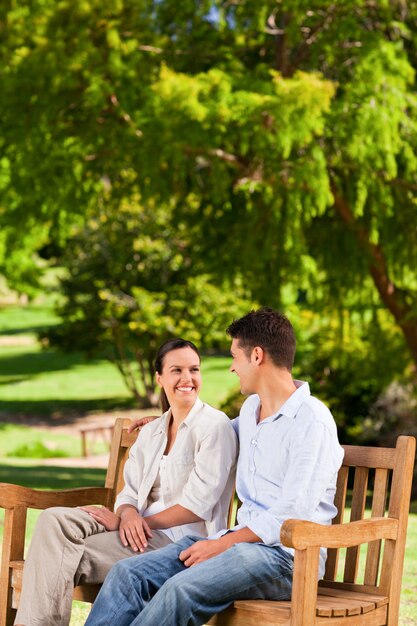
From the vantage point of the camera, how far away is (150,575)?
13.8ft

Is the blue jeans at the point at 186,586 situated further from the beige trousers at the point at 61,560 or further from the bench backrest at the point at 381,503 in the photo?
the bench backrest at the point at 381,503

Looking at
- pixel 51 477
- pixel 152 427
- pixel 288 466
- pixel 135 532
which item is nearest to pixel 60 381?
pixel 51 477

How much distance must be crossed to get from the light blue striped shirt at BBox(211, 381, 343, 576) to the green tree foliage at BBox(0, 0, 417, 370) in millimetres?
7329

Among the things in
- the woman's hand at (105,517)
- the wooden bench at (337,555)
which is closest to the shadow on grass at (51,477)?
the wooden bench at (337,555)

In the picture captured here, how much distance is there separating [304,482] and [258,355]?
1.69 feet

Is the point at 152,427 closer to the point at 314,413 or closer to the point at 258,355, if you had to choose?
the point at 258,355

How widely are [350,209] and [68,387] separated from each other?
24132 millimetres

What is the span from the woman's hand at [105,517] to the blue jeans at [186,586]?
42cm

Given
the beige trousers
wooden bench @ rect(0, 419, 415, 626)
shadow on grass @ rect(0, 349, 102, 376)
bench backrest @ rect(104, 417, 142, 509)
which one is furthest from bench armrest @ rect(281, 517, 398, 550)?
shadow on grass @ rect(0, 349, 102, 376)

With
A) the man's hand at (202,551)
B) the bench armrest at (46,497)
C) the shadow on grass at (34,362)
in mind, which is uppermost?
the man's hand at (202,551)

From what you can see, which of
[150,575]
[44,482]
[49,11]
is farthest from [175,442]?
[44,482]

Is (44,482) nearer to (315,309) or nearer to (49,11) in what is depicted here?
(315,309)

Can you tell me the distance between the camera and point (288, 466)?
418cm

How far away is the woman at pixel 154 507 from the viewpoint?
14.3ft
